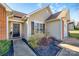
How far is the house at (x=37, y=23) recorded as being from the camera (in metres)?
2.62

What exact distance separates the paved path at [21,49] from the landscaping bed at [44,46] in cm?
9

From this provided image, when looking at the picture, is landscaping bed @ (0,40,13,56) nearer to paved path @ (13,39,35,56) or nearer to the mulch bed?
paved path @ (13,39,35,56)

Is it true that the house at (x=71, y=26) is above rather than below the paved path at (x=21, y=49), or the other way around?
above

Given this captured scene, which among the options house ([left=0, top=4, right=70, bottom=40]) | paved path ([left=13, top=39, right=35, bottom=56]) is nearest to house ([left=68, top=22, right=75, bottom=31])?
house ([left=0, top=4, right=70, bottom=40])

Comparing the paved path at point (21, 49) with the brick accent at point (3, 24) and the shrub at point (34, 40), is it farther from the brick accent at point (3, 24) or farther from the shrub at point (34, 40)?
the brick accent at point (3, 24)

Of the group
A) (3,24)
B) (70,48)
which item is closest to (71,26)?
(70,48)

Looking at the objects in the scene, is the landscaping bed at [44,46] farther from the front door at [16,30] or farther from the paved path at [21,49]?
the front door at [16,30]

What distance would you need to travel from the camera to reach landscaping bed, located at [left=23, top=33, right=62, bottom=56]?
8.56 feet

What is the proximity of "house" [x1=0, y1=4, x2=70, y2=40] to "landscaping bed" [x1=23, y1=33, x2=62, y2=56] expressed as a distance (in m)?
0.12

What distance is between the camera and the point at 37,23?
2.70 m

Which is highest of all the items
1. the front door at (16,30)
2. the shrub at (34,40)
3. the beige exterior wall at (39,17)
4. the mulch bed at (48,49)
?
the beige exterior wall at (39,17)

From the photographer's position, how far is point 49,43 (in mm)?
2645

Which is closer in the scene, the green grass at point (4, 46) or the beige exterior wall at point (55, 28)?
the green grass at point (4, 46)

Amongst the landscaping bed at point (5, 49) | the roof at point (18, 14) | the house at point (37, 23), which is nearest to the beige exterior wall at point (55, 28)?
the house at point (37, 23)
